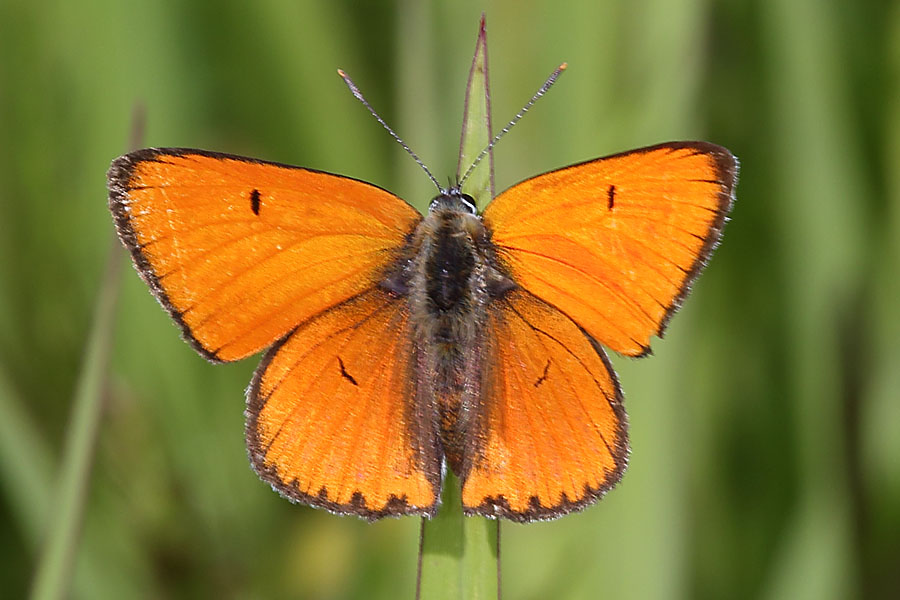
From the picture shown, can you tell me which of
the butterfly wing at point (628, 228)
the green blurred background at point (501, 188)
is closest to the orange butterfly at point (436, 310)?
the butterfly wing at point (628, 228)

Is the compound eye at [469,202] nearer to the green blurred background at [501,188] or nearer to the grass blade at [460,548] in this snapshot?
the grass blade at [460,548]

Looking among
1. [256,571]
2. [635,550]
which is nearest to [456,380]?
[635,550]

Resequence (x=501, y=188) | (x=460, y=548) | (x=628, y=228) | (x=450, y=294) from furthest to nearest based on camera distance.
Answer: (x=501, y=188)
(x=450, y=294)
(x=628, y=228)
(x=460, y=548)

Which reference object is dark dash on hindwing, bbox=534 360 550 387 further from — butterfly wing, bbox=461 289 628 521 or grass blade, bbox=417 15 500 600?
grass blade, bbox=417 15 500 600

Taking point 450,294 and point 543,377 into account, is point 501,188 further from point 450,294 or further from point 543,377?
point 543,377

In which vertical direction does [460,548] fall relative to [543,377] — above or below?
below

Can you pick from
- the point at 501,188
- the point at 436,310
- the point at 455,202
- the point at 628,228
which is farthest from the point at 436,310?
the point at 501,188
